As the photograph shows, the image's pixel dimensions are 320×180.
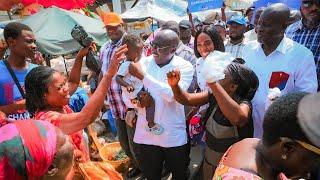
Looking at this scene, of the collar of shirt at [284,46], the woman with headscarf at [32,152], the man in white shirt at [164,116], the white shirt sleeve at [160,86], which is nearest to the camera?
the woman with headscarf at [32,152]

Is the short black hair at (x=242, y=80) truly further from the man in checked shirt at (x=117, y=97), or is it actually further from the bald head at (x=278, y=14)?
the man in checked shirt at (x=117, y=97)

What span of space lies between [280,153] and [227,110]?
832 millimetres

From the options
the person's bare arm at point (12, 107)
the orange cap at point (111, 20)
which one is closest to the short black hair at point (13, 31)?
the person's bare arm at point (12, 107)

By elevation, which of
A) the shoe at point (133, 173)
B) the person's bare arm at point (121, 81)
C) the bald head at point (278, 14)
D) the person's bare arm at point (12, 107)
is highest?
the bald head at point (278, 14)

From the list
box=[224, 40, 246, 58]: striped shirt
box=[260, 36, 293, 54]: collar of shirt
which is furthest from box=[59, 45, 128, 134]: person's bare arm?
box=[224, 40, 246, 58]: striped shirt

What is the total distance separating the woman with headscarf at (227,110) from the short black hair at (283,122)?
0.72m

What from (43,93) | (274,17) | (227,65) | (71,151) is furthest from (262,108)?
(71,151)

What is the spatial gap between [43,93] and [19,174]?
1.14 metres

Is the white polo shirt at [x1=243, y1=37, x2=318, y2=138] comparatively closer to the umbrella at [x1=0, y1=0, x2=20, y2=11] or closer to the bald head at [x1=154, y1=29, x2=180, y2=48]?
the bald head at [x1=154, y1=29, x2=180, y2=48]

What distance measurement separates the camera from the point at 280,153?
133 centimetres

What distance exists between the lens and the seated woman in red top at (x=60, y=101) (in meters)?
2.06

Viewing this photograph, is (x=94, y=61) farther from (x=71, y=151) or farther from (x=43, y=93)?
(x=71, y=151)

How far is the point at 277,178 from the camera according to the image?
1380mm

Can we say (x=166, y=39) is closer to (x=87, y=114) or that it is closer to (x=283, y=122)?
(x=87, y=114)
